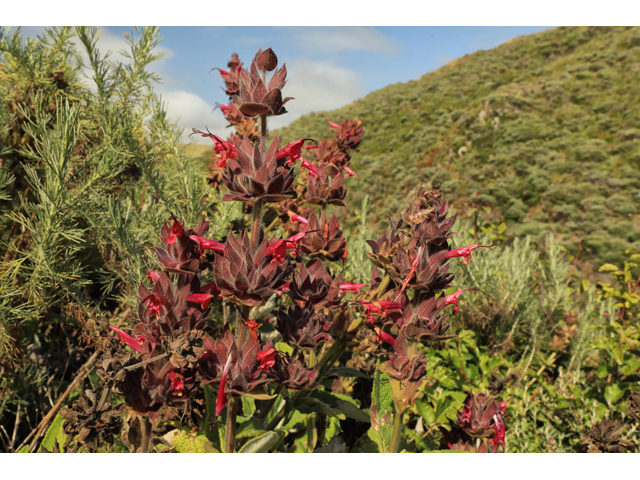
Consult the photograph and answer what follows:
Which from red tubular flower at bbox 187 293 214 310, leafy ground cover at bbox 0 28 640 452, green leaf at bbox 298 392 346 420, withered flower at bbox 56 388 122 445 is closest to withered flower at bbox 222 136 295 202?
leafy ground cover at bbox 0 28 640 452

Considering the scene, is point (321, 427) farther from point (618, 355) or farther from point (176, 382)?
point (618, 355)

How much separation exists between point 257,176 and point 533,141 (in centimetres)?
1278

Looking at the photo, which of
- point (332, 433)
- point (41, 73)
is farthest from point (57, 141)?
point (332, 433)

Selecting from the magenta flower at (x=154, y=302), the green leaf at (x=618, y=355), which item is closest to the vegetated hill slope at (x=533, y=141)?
the green leaf at (x=618, y=355)

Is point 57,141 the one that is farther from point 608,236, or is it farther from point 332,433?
point 608,236

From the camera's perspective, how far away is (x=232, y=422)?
0.83 metres

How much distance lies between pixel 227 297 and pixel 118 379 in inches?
9.8

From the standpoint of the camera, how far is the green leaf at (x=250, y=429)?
3.14 ft

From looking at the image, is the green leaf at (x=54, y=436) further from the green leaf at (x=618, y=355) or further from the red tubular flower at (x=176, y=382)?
the green leaf at (x=618, y=355)

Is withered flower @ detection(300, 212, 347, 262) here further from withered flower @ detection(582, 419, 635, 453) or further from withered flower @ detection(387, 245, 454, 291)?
withered flower @ detection(582, 419, 635, 453)

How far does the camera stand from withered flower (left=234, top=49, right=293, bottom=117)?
78 cm

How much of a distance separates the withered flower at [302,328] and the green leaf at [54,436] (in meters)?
0.83

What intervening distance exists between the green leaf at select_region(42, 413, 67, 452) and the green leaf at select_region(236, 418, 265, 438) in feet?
2.04

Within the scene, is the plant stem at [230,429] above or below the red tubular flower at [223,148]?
below
